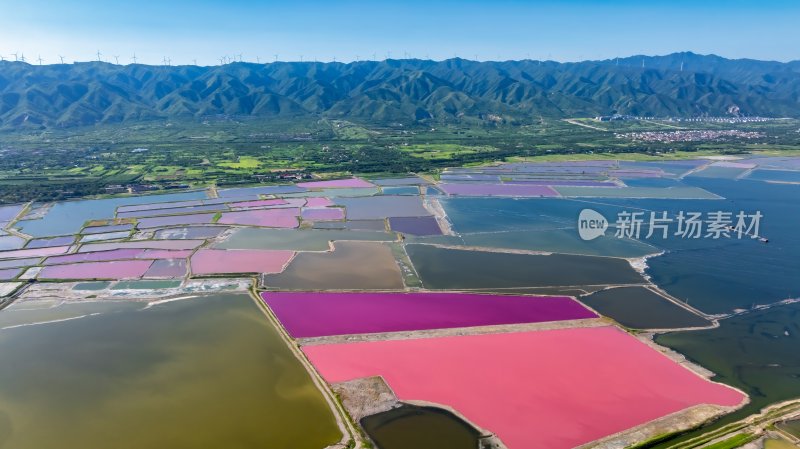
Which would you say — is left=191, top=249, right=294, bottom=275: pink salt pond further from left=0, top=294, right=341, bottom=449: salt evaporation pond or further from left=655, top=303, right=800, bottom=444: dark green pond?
left=655, top=303, right=800, bottom=444: dark green pond

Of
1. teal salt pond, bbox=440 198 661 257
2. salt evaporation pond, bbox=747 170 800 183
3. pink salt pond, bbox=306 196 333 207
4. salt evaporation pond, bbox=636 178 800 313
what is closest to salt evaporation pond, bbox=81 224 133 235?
pink salt pond, bbox=306 196 333 207

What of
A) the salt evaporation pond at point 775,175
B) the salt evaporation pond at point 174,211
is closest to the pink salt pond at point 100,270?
the salt evaporation pond at point 174,211

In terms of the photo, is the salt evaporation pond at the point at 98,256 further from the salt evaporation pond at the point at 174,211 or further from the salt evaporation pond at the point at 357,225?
the salt evaporation pond at the point at 357,225

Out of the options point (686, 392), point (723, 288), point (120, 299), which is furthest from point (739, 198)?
point (120, 299)

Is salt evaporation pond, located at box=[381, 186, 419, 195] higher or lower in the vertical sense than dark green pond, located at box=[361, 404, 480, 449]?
higher

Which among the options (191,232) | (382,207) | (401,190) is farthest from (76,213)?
(401,190)

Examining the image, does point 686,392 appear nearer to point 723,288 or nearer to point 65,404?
point 723,288

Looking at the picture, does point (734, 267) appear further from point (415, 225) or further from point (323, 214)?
point (323, 214)
